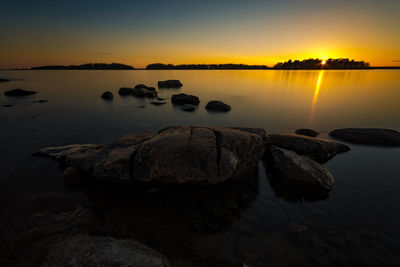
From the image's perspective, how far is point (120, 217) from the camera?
166 inches

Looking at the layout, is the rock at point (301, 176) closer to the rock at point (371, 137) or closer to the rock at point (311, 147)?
the rock at point (311, 147)

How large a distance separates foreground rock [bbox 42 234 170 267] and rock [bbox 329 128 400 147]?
1180cm

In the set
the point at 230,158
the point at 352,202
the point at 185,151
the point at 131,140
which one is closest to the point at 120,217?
the point at 185,151

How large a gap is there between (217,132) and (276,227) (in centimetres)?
340

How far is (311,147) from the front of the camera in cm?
767

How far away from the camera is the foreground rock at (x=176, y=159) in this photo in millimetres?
4801

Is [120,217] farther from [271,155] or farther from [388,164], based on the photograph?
[388,164]

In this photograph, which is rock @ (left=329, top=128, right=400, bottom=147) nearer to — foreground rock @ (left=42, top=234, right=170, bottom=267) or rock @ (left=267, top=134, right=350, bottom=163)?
rock @ (left=267, top=134, right=350, bottom=163)

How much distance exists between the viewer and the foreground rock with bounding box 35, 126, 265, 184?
4.80m

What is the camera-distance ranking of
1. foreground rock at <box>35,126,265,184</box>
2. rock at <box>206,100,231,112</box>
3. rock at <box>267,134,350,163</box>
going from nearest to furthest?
foreground rock at <box>35,126,265,184</box> → rock at <box>267,134,350,163</box> → rock at <box>206,100,231,112</box>

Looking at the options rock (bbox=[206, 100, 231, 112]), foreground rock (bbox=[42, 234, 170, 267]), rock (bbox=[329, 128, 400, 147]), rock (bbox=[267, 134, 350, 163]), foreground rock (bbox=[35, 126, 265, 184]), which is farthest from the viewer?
rock (bbox=[206, 100, 231, 112])

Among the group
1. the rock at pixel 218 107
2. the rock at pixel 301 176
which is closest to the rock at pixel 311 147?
the rock at pixel 301 176

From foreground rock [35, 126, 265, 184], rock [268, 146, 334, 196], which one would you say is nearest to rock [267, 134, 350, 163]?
rock [268, 146, 334, 196]

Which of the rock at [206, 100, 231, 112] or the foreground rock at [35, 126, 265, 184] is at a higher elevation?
the foreground rock at [35, 126, 265, 184]
